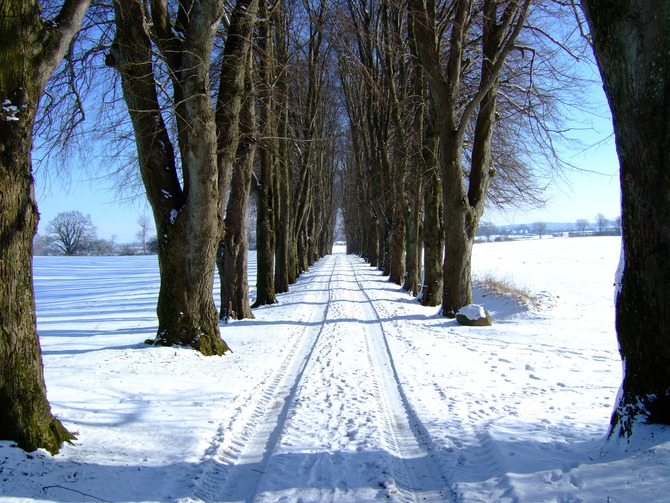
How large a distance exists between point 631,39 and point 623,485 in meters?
2.95

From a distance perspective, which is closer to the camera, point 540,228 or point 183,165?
point 183,165

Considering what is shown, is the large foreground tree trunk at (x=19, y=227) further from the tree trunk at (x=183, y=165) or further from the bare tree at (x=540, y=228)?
the bare tree at (x=540, y=228)

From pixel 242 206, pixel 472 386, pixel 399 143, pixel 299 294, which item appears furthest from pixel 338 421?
pixel 399 143

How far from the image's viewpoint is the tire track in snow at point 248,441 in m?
3.13

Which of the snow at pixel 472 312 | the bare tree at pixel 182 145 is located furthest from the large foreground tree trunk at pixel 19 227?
the snow at pixel 472 312

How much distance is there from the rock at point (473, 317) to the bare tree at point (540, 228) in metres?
97.9

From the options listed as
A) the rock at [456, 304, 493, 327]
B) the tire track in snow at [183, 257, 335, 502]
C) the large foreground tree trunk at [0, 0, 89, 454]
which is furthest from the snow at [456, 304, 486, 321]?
the large foreground tree trunk at [0, 0, 89, 454]

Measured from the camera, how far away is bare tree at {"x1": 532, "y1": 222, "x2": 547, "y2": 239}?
99812 mm

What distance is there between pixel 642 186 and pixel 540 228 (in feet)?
342

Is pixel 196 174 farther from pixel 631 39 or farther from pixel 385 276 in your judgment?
pixel 385 276

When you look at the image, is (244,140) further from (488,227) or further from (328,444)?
(488,227)

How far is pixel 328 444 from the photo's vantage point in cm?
375

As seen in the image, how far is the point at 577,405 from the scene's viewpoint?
457 centimetres

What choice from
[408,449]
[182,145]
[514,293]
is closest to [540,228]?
[514,293]
